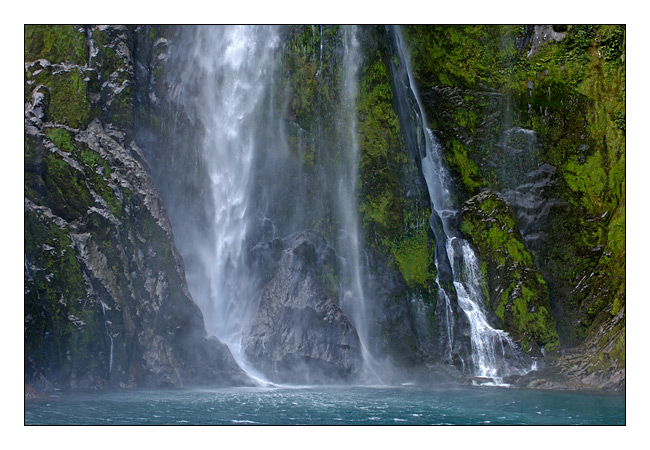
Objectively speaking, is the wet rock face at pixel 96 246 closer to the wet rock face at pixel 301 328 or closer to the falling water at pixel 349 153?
the wet rock face at pixel 301 328

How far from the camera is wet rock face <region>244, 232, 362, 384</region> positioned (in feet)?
68.0

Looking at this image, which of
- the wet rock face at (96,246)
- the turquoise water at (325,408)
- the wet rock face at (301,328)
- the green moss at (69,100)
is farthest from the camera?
the wet rock face at (301,328)

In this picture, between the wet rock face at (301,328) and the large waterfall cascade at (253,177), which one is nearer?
the wet rock face at (301,328)

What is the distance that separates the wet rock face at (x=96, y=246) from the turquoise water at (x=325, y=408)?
1.08 m

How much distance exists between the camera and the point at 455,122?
77.2ft

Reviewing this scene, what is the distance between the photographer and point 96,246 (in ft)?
60.8

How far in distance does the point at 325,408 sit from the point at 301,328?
5497mm

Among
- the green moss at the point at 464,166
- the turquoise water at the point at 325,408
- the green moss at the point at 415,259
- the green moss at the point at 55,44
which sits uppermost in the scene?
the green moss at the point at 55,44

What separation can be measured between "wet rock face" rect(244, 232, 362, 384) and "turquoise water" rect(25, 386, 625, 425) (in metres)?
2.10

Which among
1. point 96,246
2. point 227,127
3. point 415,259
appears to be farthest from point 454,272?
point 96,246

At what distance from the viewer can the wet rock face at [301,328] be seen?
20.7 meters

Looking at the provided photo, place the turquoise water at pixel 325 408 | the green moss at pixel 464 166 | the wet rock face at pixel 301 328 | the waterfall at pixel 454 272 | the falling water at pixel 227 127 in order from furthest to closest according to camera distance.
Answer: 1. the green moss at pixel 464 166
2. the falling water at pixel 227 127
3. the waterfall at pixel 454 272
4. the wet rock face at pixel 301 328
5. the turquoise water at pixel 325 408

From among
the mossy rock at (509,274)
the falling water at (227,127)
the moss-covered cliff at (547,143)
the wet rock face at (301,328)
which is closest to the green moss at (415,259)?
the mossy rock at (509,274)

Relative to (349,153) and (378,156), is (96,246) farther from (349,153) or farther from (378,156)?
(378,156)
